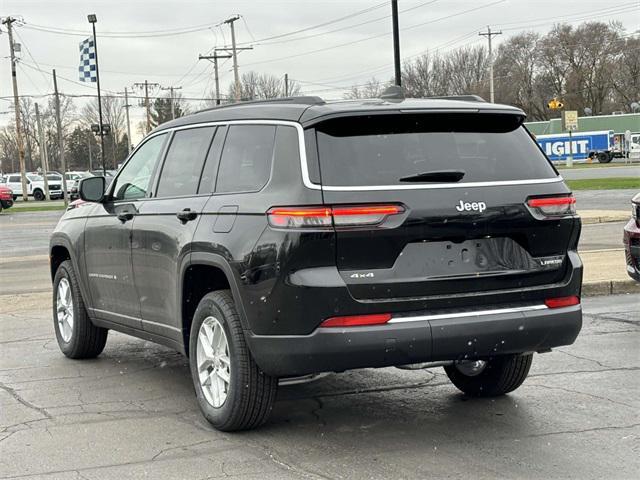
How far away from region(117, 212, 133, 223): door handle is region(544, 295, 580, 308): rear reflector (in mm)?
3011

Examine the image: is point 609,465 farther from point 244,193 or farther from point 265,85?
point 265,85

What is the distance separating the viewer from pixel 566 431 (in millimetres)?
5090

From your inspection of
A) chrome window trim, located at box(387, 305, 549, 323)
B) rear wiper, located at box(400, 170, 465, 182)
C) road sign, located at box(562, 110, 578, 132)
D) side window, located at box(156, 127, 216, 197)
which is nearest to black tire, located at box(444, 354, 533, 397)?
chrome window trim, located at box(387, 305, 549, 323)

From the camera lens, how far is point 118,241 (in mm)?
6539

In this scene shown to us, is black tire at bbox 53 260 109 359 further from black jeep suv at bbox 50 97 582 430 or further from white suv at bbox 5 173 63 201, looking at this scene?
white suv at bbox 5 173 63 201

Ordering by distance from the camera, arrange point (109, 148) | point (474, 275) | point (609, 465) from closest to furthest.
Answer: point (609, 465) → point (474, 275) → point (109, 148)

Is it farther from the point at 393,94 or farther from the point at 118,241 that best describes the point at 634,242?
the point at 118,241

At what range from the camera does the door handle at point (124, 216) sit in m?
6.38

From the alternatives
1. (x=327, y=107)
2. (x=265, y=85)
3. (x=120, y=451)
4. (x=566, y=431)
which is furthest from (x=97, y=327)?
(x=265, y=85)

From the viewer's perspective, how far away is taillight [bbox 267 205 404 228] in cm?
457

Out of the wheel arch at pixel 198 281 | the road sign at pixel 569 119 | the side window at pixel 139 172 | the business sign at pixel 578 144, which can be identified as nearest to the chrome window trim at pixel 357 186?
the wheel arch at pixel 198 281

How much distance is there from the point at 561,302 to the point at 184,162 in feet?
8.65

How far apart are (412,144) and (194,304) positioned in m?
1.74

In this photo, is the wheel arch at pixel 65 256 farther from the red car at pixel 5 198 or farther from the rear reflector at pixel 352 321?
the red car at pixel 5 198
